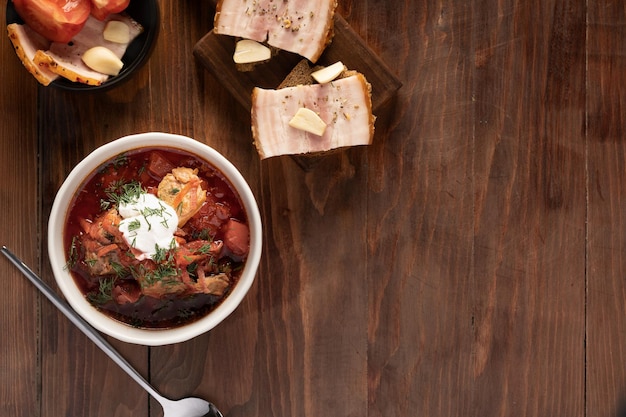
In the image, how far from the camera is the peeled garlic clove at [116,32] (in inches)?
65.8

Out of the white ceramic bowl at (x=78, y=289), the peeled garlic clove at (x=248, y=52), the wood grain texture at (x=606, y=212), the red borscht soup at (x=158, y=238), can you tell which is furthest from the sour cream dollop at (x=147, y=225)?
the wood grain texture at (x=606, y=212)

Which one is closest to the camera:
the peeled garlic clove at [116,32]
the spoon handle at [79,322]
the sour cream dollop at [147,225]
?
the sour cream dollop at [147,225]

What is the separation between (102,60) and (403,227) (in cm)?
82

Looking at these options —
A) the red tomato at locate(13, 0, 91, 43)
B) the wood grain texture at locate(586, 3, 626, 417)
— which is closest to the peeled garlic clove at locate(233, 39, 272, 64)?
the red tomato at locate(13, 0, 91, 43)

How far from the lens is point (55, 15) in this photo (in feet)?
5.22

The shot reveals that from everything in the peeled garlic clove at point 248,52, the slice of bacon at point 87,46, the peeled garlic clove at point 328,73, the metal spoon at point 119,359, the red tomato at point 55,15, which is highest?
the red tomato at point 55,15

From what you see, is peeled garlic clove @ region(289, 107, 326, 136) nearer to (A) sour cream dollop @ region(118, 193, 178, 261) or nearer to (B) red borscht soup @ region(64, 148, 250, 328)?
(B) red borscht soup @ region(64, 148, 250, 328)

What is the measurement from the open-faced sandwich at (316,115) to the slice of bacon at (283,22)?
7cm

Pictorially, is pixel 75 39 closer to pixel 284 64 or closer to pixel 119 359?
pixel 284 64

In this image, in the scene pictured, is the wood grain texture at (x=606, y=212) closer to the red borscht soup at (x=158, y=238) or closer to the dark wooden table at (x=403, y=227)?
the dark wooden table at (x=403, y=227)

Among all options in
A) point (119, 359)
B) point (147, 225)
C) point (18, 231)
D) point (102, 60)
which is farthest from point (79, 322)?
point (102, 60)

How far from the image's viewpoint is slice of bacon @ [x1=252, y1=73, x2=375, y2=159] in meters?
1.71

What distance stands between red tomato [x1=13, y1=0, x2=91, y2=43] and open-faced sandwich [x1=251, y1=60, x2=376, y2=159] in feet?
1.38

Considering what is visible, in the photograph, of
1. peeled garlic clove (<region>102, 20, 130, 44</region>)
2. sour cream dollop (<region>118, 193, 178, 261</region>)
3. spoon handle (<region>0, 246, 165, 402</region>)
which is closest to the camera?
sour cream dollop (<region>118, 193, 178, 261</region>)
